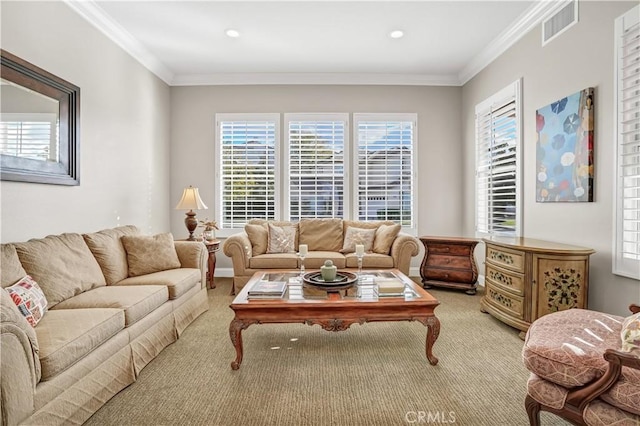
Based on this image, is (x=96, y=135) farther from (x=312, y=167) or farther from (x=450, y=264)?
(x=450, y=264)

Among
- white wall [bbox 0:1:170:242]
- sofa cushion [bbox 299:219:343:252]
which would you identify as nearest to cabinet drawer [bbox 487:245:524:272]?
sofa cushion [bbox 299:219:343:252]

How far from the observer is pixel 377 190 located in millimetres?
5398

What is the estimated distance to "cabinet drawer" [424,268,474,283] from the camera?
4.41 meters

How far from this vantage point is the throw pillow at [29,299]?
196 centimetres

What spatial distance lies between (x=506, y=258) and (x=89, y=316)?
11.0ft

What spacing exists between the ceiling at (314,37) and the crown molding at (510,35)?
13 mm

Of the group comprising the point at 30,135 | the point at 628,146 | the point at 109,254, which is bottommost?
the point at 109,254

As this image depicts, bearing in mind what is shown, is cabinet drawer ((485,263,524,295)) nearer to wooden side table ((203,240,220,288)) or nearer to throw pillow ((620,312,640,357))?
throw pillow ((620,312,640,357))

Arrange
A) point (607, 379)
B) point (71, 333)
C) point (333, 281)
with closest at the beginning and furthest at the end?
point (607, 379), point (71, 333), point (333, 281)

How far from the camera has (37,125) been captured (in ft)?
9.37

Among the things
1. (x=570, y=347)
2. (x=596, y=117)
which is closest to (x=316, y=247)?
(x=596, y=117)

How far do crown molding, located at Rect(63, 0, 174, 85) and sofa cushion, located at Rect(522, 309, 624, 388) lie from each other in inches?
179

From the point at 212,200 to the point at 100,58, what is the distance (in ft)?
7.75

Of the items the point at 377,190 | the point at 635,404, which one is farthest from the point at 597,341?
the point at 377,190
